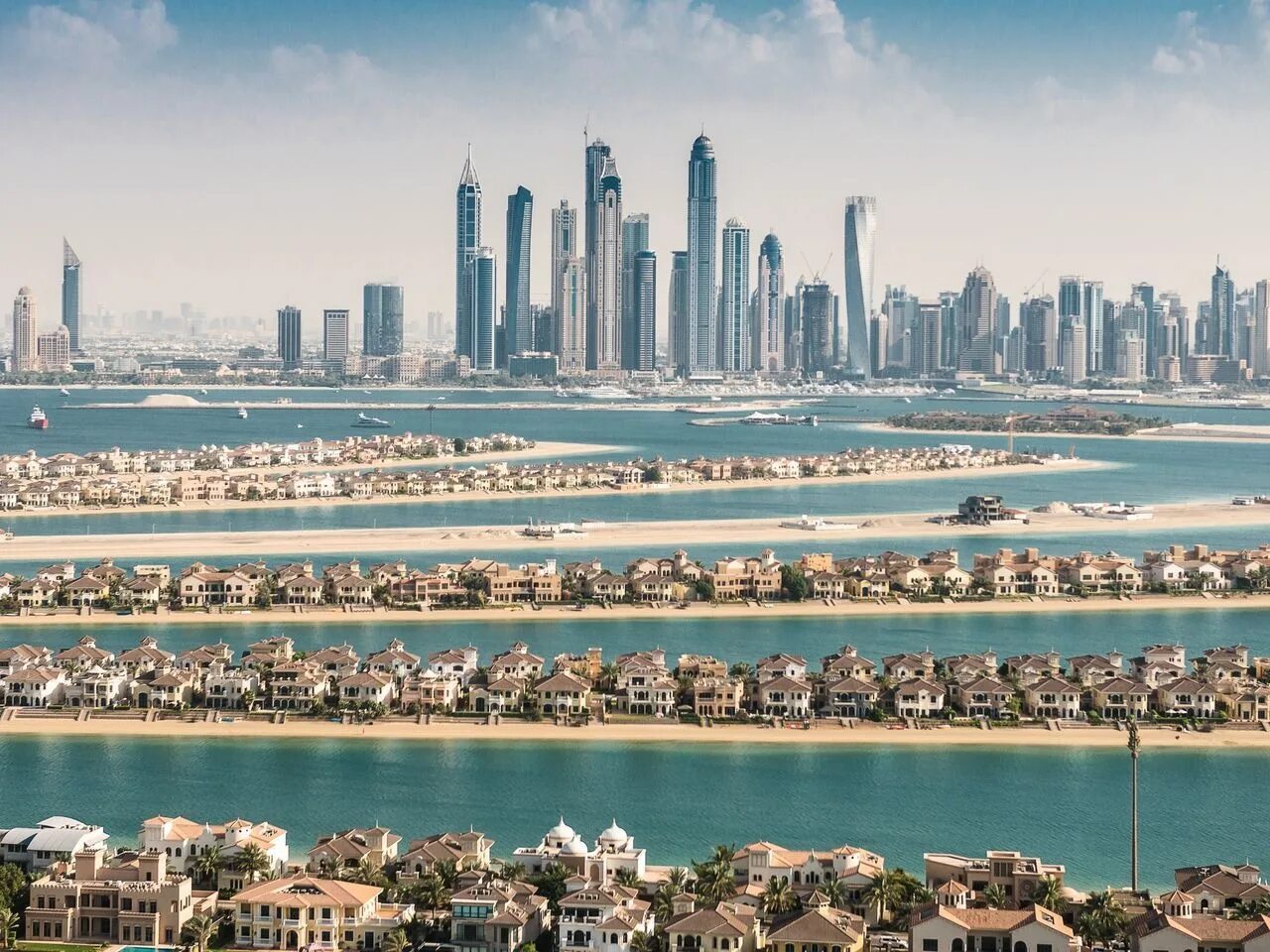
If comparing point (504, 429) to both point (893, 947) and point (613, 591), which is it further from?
point (893, 947)

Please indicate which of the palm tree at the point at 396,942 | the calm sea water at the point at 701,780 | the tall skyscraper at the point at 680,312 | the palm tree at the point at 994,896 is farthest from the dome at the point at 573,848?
the tall skyscraper at the point at 680,312

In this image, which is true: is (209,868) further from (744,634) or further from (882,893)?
(744,634)

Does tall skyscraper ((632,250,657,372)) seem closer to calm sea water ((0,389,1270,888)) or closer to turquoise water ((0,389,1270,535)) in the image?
turquoise water ((0,389,1270,535))

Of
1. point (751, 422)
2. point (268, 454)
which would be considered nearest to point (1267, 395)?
point (751, 422)

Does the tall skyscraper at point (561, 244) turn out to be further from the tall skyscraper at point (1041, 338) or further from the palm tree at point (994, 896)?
the palm tree at point (994, 896)

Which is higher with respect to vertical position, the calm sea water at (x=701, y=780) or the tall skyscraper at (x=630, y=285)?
the tall skyscraper at (x=630, y=285)
